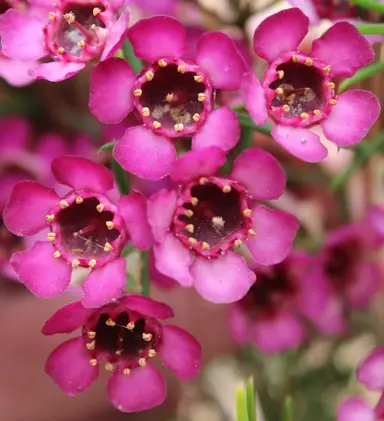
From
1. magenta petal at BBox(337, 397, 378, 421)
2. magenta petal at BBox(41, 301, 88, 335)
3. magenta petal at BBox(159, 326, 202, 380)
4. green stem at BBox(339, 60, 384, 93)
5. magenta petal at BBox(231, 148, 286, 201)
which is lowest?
→ magenta petal at BBox(337, 397, 378, 421)

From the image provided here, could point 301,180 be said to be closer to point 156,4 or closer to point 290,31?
point 156,4

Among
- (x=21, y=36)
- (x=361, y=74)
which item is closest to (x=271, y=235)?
(x=361, y=74)

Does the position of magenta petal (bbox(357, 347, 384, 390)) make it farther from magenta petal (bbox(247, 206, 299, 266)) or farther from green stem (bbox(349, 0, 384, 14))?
green stem (bbox(349, 0, 384, 14))

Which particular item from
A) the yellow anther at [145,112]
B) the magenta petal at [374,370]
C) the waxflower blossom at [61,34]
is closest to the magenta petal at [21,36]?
the waxflower blossom at [61,34]

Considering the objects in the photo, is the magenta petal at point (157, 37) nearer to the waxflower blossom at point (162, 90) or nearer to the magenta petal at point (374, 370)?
the waxflower blossom at point (162, 90)

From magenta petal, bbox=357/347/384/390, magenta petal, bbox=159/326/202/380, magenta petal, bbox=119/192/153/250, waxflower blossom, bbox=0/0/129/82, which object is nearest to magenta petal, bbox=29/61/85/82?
waxflower blossom, bbox=0/0/129/82

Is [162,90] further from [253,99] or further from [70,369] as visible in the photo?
[70,369]

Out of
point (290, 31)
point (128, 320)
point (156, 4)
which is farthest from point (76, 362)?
point (156, 4)
